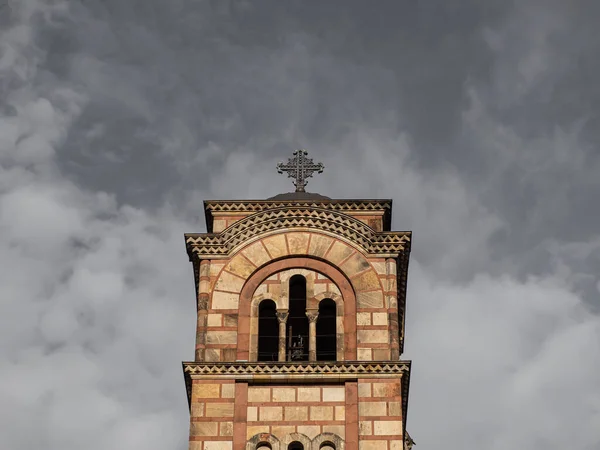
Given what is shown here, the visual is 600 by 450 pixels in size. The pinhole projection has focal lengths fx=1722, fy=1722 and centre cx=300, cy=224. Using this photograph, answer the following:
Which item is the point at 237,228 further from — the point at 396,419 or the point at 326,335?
the point at 396,419

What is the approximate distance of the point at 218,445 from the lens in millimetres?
43938

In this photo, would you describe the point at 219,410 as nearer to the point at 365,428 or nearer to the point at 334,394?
the point at 334,394

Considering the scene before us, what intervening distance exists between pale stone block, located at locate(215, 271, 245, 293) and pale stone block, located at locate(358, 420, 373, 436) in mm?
5472

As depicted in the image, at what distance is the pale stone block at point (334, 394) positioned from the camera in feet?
147

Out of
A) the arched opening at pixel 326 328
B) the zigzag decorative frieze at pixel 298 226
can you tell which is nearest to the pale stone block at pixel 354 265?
the zigzag decorative frieze at pixel 298 226

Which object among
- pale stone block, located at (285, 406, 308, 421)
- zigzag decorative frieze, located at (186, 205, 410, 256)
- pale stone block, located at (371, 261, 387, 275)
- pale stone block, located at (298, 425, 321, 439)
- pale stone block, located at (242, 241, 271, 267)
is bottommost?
pale stone block, located at (298, 425, 321, 439)

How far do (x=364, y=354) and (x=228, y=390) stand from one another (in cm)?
376

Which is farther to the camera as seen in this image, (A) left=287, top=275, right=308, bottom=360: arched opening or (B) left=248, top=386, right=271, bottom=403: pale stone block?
(A) left=287, top=275, right=308, bottom=360: arched opening

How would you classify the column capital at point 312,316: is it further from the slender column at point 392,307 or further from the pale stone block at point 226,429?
the pale stone block at point 226,429

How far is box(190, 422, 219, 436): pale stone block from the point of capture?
145 ft

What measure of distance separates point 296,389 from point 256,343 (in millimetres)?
1934

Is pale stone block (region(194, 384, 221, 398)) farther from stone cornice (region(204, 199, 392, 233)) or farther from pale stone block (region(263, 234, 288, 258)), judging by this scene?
stone cornice (region(204, 199, 392, 233))

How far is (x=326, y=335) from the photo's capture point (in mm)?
46875

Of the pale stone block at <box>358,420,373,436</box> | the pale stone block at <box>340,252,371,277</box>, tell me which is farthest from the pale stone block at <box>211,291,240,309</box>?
the pale stone block at <box>358,420,373,436</box>
